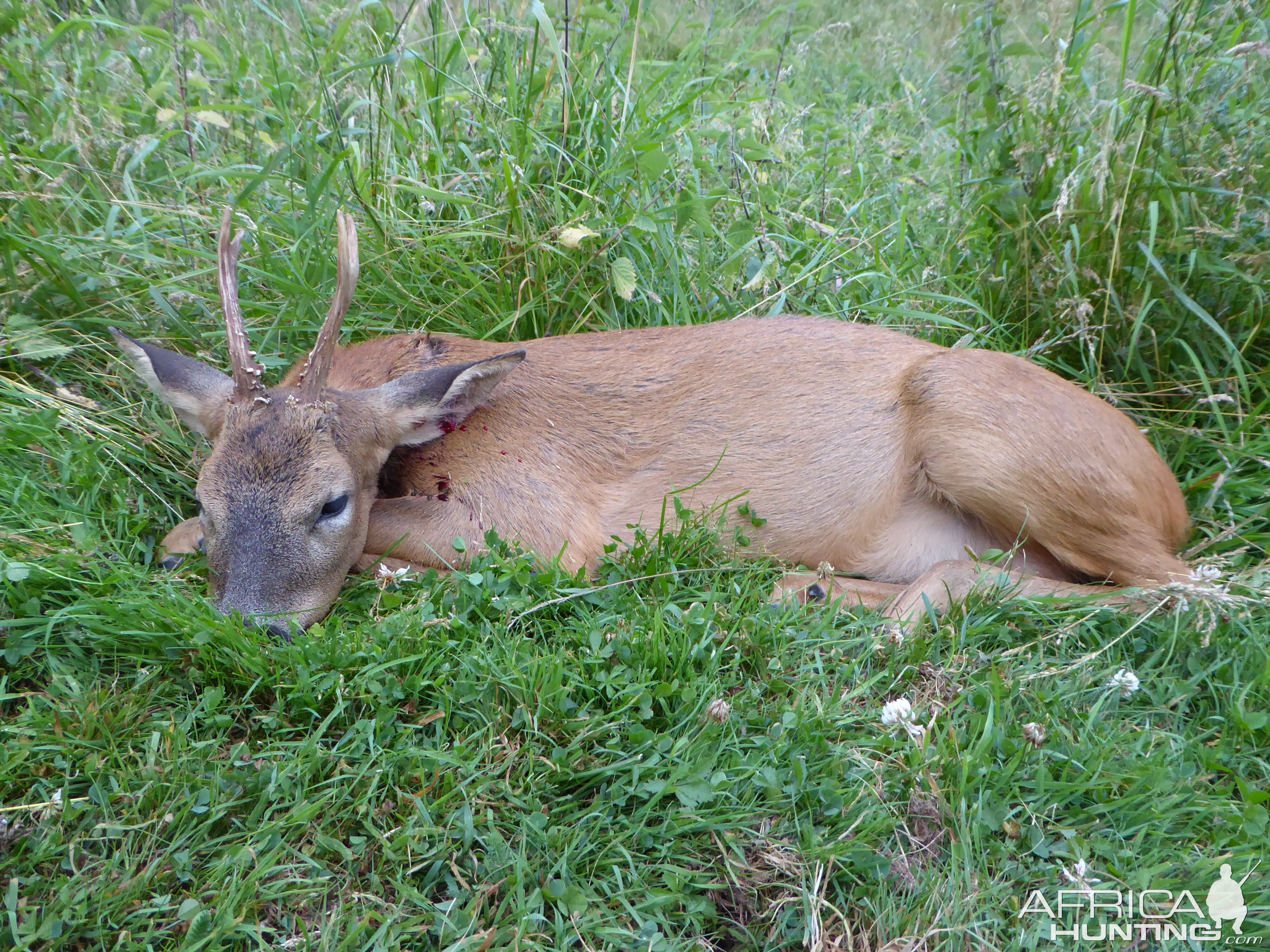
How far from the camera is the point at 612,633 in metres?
3.07

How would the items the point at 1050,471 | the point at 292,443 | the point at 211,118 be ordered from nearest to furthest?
the point at 292,443, the point at 1050,471, the point at 211,118

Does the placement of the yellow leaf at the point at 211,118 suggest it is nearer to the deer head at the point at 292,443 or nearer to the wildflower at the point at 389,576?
the deer head at the point at 292,443

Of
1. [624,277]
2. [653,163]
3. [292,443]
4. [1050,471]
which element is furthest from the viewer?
[624,277]

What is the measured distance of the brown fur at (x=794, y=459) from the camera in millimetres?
3580

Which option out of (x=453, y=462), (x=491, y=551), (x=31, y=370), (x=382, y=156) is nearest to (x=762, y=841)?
(x=491, y=551)

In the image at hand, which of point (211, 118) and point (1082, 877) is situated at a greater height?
point (211, 118)

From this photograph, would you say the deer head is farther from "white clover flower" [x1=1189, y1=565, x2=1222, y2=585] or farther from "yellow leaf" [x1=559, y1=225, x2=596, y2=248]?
"white clover flower" [x1=1189, y1=565, x2=1222, y2=585]

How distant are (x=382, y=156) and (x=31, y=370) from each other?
71.6 inches

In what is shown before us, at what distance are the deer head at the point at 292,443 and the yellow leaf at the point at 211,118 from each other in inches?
50.8

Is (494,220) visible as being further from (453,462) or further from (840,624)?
(840,624)

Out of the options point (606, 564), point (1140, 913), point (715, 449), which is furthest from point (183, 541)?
Result: point (1140, 913)

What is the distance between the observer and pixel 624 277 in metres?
4.29

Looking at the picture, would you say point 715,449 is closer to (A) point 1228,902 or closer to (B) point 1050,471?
(B) point 1050,471

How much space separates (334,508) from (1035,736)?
7.43 ft
